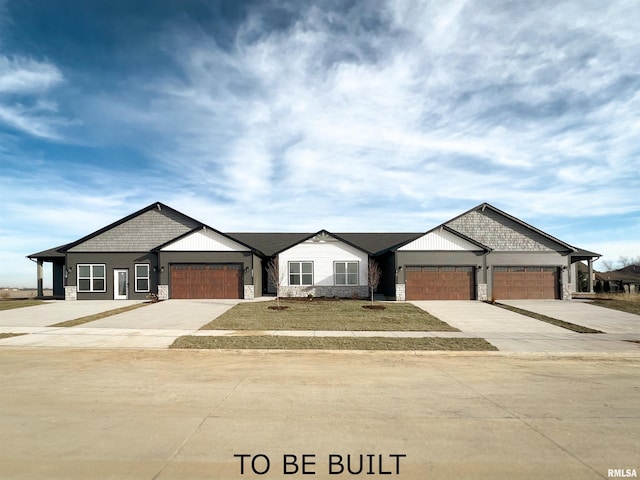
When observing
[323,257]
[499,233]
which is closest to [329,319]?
[323,257]

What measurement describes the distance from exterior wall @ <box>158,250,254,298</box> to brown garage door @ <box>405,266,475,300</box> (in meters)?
11.0

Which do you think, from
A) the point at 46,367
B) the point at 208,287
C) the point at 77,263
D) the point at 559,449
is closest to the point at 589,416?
the point at 559,449

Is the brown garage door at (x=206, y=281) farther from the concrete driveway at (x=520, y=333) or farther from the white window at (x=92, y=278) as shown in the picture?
the concrete driveway at (x=520, y=333)

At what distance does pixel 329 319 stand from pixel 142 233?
60.8 feet

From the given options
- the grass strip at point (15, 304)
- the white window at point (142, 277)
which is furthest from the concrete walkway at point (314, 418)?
the white window at point (142, 277)

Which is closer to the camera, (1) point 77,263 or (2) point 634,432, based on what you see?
(2) point 634,432

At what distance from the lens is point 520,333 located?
14.7 m

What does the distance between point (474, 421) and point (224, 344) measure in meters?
8.05

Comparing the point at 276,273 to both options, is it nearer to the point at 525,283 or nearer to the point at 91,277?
the point at 91,277

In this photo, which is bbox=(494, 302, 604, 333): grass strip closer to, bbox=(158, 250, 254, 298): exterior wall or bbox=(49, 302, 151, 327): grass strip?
bbox=(158, 250, 254, 298): exterior wall

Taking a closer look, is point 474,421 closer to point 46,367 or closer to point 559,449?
point 559,449

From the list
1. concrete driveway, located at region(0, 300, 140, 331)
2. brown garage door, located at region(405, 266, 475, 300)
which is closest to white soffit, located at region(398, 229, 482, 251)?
brown garage door, located at region(405, 266, 475, 300)

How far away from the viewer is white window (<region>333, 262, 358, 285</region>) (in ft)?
96.8

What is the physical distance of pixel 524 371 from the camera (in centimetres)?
932
